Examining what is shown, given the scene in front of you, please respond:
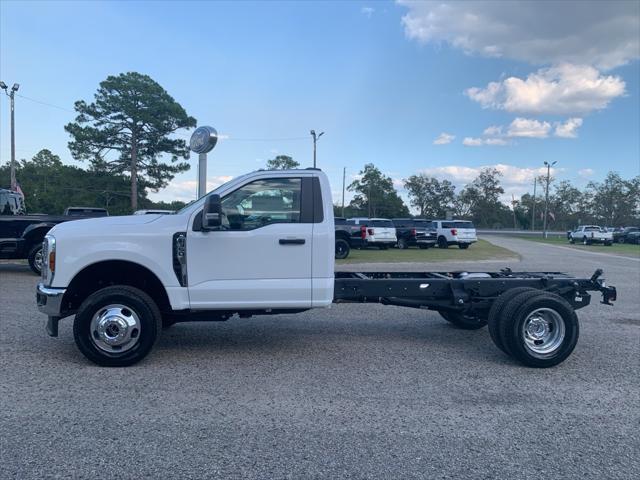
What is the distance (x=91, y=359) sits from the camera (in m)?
5.74

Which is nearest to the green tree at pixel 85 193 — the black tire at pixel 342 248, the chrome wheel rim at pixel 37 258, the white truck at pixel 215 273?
the black tire at pixel 342 248

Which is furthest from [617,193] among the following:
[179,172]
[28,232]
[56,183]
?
[28,232]

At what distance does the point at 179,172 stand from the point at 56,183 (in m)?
12.6

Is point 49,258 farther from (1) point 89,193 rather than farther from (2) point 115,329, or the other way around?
(1) point 89,193

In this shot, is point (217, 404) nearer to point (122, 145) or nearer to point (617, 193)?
point (122, 145)

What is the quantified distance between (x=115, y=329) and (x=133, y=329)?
19 cm

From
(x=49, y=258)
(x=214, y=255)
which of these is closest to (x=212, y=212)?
(x=214, y=255)

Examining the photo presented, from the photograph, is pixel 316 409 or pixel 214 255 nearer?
pixel 316 409

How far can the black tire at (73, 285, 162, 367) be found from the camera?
5691 millimetres

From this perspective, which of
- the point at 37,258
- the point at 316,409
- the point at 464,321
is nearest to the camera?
the point at 316,409

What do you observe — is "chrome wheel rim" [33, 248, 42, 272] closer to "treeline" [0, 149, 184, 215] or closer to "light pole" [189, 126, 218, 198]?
"light pole" [189, 126, 218, 198]

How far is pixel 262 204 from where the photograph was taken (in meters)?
6.02

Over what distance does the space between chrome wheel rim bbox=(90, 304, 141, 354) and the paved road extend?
1.09ft

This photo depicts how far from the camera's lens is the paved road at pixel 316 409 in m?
3.72
